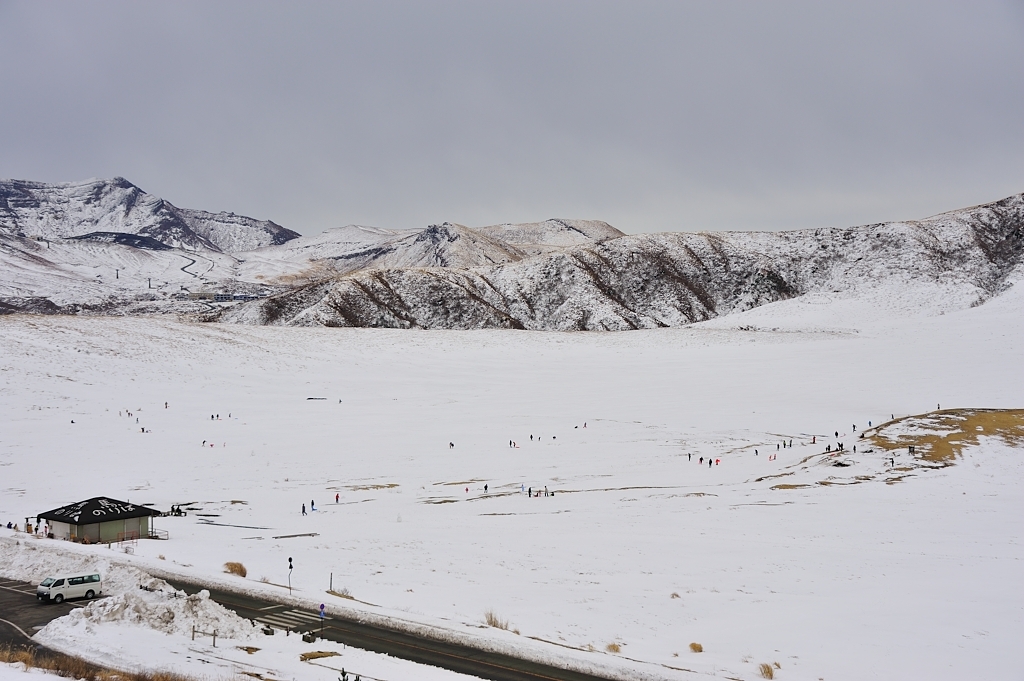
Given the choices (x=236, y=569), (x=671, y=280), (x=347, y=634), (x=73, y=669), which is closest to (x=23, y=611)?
(x=236, y=569)

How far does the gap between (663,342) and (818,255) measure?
253 feet

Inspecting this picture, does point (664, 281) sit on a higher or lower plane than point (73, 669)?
higher

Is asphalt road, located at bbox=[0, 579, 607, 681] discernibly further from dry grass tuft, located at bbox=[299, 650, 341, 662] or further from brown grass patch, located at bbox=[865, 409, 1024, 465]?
brown grass patch, located at bbox=[865, 409, 1024, 465]

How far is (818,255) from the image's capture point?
155750mm

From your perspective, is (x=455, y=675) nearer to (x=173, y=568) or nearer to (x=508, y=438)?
(x=173, y=568)

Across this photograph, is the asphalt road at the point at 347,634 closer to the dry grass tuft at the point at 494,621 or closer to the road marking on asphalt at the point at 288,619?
the road marking on asphalt at the point at 288,619

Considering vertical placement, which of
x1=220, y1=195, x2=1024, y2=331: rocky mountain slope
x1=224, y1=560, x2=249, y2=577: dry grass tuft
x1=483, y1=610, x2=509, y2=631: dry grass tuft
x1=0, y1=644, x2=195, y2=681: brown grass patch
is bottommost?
x1=483, y1=610, x2=509, y2=631: dry grass tuft

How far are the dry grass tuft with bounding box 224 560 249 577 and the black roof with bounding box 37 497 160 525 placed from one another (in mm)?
8856

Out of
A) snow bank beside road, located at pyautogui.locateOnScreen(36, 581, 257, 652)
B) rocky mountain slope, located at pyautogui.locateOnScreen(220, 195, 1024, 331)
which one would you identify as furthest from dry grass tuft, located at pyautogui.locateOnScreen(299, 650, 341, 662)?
rocky mountain slope, located at pyautogui.locateOnScreen(220, 195, 1024, 331)

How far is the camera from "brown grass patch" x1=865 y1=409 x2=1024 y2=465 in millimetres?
38031

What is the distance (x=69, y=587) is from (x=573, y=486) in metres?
26.2

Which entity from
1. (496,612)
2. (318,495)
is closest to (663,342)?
(318,495)

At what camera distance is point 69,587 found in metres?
18.1

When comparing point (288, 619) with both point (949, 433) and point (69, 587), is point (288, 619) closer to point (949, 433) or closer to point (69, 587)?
point (69, 587)
